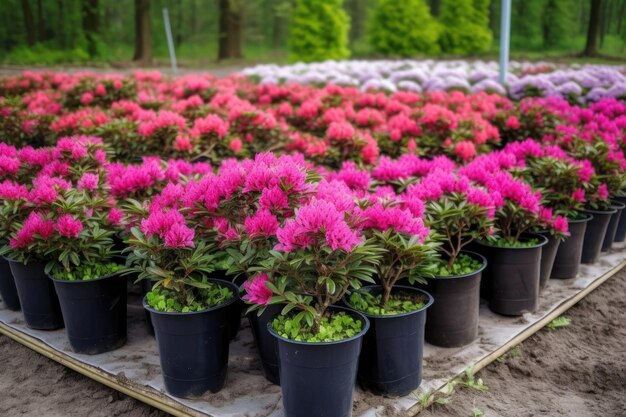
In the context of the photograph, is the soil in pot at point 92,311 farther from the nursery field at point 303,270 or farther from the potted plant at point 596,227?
the potted plant at point 596,227

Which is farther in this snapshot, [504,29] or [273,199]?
[504,29]

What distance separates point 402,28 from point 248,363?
24.3 meters

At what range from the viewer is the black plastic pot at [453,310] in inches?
113

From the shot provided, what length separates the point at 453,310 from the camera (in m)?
2.90

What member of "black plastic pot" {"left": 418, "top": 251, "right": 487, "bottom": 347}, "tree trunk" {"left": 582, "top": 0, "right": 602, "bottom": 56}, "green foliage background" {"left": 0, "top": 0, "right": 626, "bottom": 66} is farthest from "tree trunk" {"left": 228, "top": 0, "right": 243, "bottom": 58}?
"black plastic pot" {"left": 418, "top": 251, "right": 487, "bottom": 347}

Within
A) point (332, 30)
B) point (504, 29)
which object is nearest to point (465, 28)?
point (332, 30)

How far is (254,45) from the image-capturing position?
39.1m

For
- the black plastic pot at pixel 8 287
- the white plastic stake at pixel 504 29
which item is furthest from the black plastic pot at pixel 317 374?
the white plastic stake at pixel 504 29

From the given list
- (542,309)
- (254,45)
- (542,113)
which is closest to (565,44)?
(254,45)

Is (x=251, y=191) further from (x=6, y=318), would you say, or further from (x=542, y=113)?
(x=542, y=113)

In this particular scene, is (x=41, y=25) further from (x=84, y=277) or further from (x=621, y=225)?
(x=621, y=225)

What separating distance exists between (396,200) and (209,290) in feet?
3.23

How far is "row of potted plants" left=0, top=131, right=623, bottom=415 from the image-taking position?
2.20 metres

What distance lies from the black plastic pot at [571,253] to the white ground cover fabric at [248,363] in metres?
0.26
